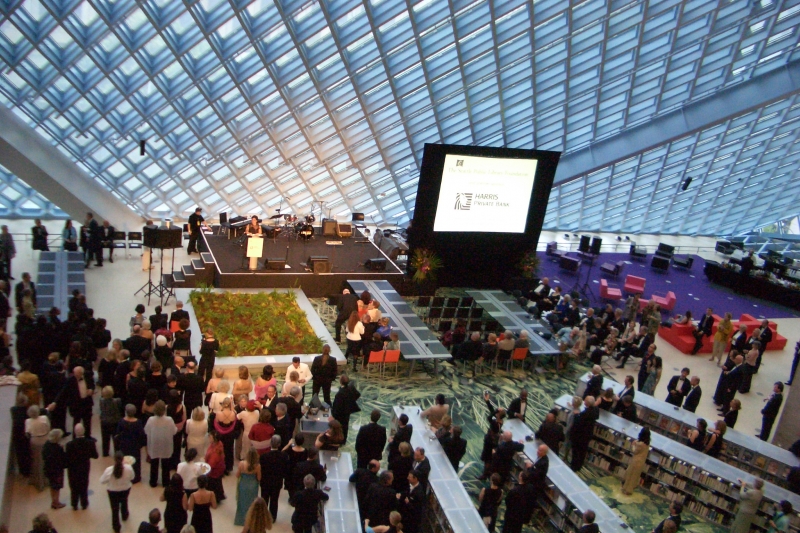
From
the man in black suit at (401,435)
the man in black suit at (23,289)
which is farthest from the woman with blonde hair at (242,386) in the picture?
the man in black suit at (23,289)

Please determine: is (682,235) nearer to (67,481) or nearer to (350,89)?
(350,89)

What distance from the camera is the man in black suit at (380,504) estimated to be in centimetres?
891

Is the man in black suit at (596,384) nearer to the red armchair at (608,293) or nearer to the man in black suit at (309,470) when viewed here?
the man in black suit at (309,470)

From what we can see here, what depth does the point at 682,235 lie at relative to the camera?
125 feet

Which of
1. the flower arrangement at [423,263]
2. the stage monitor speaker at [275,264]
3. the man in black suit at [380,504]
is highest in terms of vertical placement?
the flower arrangement at [423,263]

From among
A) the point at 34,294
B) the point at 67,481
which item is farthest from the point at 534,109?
the point at 67,481

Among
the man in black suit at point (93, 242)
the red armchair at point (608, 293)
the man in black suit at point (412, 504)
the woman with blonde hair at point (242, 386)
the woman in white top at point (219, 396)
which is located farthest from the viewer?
the red armchair at point (608, 293)

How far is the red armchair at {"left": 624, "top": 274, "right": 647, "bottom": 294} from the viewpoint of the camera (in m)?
24.1

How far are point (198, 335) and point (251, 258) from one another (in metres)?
3.99

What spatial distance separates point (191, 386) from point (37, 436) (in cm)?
227

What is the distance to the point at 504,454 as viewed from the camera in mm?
10922

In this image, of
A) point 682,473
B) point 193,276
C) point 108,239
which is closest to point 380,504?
point 682,473

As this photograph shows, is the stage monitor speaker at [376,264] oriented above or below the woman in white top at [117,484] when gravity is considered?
above

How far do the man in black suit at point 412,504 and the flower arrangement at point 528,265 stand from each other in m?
13.2
